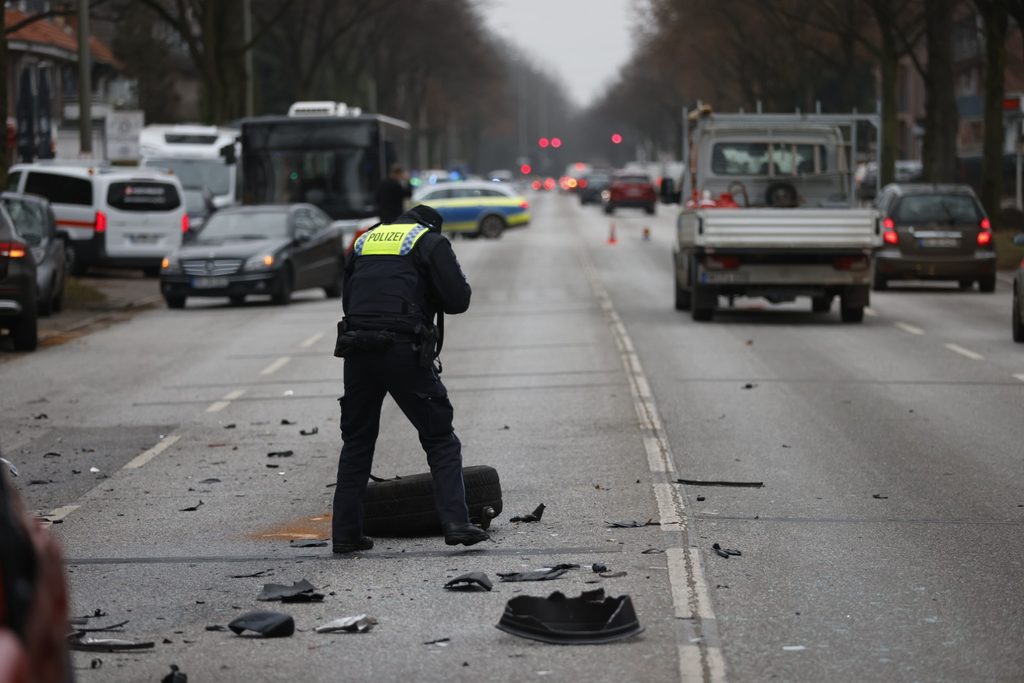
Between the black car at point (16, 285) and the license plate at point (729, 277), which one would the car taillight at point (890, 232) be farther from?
the black car at point (16, 285)

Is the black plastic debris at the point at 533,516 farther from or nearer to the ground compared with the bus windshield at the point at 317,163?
nearer to the ground

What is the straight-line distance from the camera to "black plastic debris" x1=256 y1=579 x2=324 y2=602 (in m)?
7.29

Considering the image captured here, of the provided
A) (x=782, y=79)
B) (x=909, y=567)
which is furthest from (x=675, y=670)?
(x=782, y=79)

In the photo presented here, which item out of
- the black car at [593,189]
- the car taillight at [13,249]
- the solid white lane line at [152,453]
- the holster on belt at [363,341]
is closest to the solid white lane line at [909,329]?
the car taillight at [13,249]

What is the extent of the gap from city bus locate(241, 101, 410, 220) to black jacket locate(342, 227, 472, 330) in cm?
2766

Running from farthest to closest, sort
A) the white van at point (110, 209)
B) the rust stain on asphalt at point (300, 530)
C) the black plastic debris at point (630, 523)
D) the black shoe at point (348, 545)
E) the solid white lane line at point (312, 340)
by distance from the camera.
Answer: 1. the white van at point (110, 209)
2. the solid white lane line at point (312, 340)
3. the black plastic debris at point (630, 523)
4. the rust stain on asphalt at point (300, 530)
5. the black shoe at point (348, 545)

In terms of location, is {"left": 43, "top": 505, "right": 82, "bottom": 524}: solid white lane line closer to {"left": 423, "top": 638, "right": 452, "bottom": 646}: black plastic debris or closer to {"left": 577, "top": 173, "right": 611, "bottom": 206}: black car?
{"left": 423, "top": 638, "right": 452, "bottom": 646}: black plastic debris

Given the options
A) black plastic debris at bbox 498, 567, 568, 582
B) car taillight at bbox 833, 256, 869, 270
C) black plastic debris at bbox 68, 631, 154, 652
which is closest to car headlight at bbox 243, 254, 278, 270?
car taillight at bbox 833, 256, 869, 270

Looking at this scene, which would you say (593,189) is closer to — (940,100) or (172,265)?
(940,100)

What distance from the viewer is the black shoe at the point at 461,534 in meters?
8.34

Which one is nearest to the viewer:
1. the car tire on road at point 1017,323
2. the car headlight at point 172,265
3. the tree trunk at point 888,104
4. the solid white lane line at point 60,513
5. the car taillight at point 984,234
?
the solid white lane line at point 60,513

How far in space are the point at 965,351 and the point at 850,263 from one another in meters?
3.02

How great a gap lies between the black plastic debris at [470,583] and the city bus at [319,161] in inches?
1120

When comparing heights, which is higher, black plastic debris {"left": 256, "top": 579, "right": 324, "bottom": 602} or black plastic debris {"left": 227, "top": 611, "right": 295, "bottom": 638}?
black plastic debris {"left": 227, "top": 611, "right": 295, "bottom": 638}
